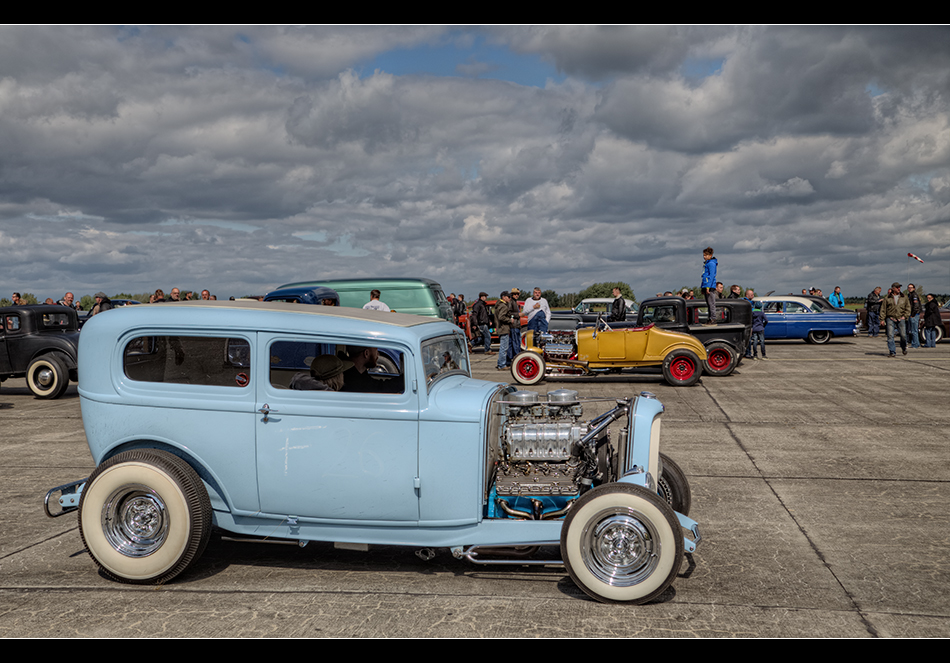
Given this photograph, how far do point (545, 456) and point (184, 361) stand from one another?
2406 millimetres

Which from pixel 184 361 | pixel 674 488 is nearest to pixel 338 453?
pixel 184 361

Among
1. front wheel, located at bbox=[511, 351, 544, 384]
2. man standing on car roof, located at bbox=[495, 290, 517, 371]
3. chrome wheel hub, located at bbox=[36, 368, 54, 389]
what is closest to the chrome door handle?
front wheel, located at bbox=[511, 351, 544, 384]

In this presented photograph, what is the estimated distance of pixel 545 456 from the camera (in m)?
4.48

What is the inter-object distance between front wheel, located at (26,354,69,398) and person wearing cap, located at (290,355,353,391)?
34.5 ft

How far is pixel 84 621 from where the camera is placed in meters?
3.68

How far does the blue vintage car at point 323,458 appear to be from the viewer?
4.08 m

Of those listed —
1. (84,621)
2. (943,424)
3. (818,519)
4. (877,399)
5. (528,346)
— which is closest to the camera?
(84,621)

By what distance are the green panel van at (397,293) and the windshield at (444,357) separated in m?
12.3

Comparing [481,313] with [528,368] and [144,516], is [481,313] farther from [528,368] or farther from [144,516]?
[144,516]

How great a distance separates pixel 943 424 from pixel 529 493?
7659mm

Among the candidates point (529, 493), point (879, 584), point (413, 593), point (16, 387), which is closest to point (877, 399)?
point (879, 584)

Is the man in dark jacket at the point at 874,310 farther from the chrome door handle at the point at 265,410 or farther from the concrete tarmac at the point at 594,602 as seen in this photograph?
the chrome door handle at the point at 265,410

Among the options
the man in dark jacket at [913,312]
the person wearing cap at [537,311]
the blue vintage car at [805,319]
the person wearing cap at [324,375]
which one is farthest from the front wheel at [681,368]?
the blue vintage car at [805,319]

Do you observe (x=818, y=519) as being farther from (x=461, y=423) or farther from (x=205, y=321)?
(x=205, y=321)
